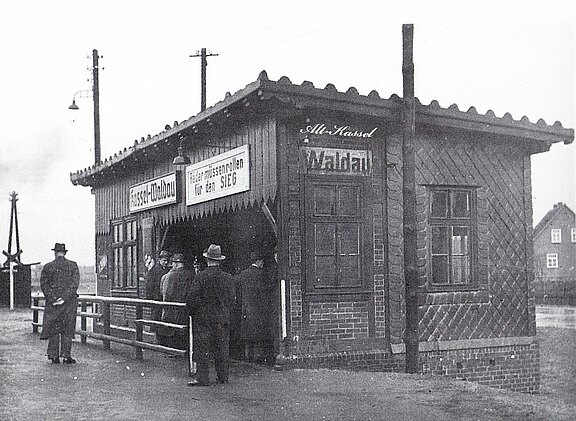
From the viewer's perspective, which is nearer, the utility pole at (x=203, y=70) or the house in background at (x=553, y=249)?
the utility pole at (x=203, y=70)

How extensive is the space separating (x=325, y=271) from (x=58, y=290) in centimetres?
396

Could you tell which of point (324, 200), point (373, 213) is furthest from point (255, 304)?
point (373, 213)

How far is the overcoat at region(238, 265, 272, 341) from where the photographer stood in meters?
10.7

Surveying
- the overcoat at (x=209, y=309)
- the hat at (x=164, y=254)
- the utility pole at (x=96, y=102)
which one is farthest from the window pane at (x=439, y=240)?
the utility pole at (x=96, y=102)

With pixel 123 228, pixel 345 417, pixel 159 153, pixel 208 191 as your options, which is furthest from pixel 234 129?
pixel 123 228

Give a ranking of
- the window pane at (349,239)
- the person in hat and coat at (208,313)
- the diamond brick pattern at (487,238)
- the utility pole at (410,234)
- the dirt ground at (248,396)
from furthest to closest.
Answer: the diamond brick pattern at (487,238)
the utility pole at (410,234)
the window pane at (349,239)
the person in hat and coat at (208,313)
the dirt ground at (248,396)

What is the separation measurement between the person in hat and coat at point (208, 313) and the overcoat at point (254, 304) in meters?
1.58

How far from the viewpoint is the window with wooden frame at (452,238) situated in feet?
37.6

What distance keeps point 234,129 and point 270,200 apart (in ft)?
4.15

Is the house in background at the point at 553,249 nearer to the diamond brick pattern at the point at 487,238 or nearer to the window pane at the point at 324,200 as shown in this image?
the diamond brick pattern at the point at 487,238

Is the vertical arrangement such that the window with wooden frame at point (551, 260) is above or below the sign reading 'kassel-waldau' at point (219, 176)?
below

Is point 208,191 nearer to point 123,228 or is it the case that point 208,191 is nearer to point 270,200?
point 270,200

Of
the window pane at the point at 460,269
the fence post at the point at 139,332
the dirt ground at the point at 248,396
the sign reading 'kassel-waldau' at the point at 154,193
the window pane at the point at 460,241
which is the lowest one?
the dirt ground at the point at 248,396

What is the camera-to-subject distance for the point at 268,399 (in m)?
A: 8.16
